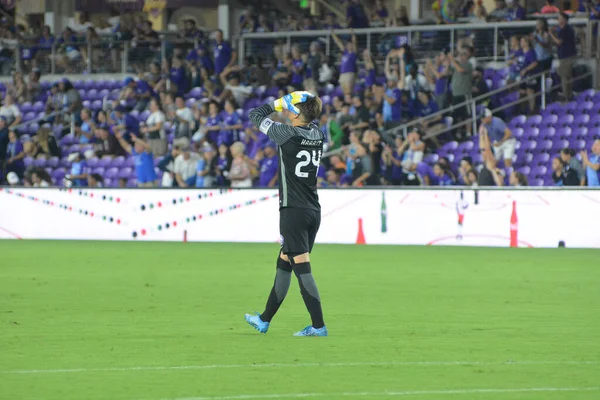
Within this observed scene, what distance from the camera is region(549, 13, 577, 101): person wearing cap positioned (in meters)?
28.8

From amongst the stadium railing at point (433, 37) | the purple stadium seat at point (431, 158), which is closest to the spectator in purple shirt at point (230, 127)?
the stadium railing at point (433, 37)

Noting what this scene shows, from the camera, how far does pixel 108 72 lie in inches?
1521

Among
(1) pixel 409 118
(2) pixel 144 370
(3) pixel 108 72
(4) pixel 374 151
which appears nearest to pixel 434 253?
(4) pixel 374 151

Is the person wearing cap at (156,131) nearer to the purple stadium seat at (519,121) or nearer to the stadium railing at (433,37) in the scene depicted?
the stadium railing at (433,37)

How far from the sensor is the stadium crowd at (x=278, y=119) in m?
27.2

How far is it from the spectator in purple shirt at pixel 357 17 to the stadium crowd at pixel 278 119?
0.04 m

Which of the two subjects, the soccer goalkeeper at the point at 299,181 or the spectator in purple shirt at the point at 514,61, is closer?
the soccer goalkeeper at the point at 299,181

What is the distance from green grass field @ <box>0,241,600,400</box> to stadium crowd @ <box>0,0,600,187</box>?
270 inches

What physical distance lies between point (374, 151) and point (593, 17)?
8.11 metres

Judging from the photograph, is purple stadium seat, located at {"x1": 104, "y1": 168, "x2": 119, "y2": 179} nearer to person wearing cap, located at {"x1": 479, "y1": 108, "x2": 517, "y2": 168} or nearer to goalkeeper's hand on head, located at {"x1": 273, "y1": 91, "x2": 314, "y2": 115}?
person wearing cap, located at {"x1": 479, "y1": 108, "x2": 517, "y2": 168}

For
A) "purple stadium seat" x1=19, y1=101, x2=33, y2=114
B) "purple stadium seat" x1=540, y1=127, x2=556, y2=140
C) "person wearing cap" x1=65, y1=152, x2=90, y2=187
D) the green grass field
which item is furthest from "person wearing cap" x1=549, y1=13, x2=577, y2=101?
"purple stadium seat" x1=19, y1=101, x2=33, y2=114

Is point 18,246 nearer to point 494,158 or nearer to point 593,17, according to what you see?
point 494,158

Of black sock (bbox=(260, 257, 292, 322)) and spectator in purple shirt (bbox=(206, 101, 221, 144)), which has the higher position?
spectator in purple shirt (bbox=(206, 101, 221, 144))

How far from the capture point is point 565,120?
28781 millimetres
